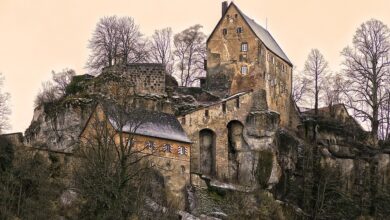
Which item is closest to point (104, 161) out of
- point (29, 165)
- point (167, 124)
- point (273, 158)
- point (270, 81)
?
point (29, 165)

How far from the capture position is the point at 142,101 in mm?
63000

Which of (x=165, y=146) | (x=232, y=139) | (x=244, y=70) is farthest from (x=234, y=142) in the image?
(x=165, y=146)

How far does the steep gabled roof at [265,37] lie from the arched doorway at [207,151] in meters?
9.46

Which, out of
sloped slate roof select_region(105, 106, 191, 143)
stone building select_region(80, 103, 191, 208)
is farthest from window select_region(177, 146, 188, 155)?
sloped slate roof select_region(105, 106, 191, 143)

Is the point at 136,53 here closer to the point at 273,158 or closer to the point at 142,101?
the point at 142,101

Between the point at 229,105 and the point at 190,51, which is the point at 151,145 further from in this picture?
the point at 190,51

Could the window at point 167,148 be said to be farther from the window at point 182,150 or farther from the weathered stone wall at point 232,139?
the weathered stone wall at point 232,139

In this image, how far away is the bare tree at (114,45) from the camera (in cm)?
7050

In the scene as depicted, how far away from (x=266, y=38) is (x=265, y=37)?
0.13 meters

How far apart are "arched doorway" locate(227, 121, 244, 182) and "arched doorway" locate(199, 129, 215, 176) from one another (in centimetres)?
126

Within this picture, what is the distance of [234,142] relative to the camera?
64.1m

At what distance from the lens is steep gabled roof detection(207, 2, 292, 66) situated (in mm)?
69287

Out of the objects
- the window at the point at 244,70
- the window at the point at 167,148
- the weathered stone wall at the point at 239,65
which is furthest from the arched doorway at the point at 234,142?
the window at the point at 167,148

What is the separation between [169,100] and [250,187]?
27.3 ft
